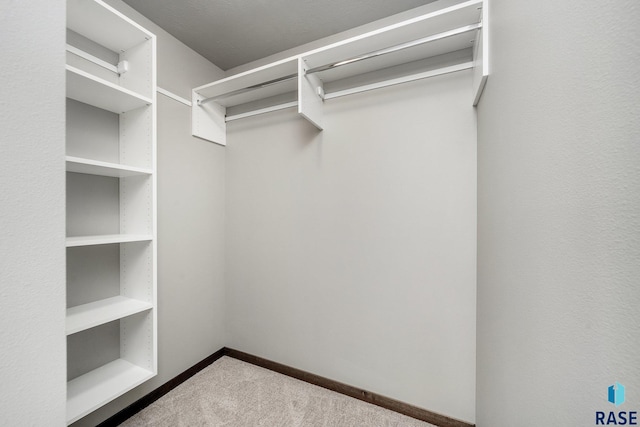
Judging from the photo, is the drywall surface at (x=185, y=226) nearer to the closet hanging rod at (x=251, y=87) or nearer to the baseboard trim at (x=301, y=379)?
the baseboard trim at (x=301, y=379)

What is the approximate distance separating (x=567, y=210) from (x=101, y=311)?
1.92 metres

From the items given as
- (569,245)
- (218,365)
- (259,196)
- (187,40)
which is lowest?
(218,365)

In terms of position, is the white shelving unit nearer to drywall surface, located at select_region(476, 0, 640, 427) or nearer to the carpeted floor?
the carpeted floor

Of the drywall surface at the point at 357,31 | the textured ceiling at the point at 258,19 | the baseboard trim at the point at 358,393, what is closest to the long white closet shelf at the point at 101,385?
the baseboard trim at the point at 358,393

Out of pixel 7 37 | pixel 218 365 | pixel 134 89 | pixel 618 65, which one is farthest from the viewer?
pixel 218 365

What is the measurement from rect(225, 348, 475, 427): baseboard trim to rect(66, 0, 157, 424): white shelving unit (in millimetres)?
836

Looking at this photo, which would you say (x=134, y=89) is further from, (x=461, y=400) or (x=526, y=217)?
(x=461, y=400)

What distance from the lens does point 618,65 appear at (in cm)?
35

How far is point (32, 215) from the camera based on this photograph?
2.10ft

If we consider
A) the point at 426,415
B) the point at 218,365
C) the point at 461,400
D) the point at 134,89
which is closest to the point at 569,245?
the point at 461,400

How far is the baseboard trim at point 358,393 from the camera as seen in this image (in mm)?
1390

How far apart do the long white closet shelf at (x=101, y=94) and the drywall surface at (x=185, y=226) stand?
325 mm

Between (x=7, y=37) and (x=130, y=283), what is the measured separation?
1.28 metres

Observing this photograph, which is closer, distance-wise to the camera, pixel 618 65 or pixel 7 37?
pixel 618 65
